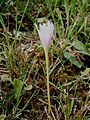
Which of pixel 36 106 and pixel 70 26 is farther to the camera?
pixel 70 26

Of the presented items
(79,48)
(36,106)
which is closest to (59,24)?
(79,48)

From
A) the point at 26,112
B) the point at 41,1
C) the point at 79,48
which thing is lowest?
the point at 26,112

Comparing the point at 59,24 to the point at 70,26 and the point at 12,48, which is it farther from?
the point at 12,48

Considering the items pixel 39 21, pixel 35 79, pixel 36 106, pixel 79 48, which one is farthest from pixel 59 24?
pixel 36 106

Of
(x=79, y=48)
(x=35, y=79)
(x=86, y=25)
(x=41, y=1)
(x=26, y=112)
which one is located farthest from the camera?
(x=41, y=1)

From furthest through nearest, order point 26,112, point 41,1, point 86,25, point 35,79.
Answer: point 41,1 < point 86,25 < point 35,79 < point 26,112

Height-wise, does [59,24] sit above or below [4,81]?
above

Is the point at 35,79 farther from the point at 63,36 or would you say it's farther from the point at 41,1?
the point at 41,1
